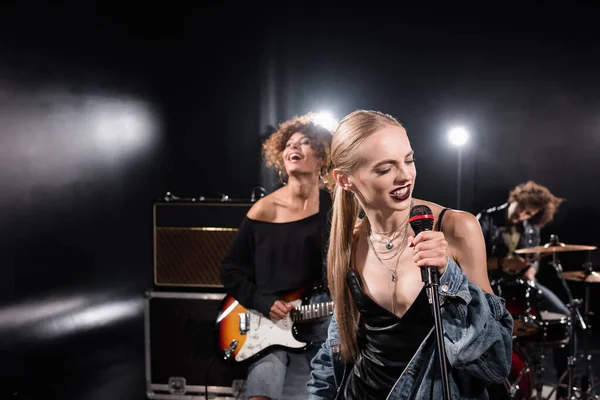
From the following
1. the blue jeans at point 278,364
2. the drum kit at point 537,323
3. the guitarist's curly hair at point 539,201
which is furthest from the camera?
the guitarist's curly hair at point 539,201

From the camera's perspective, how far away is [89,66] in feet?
13.7

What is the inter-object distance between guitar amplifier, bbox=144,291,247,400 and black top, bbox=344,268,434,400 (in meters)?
2.64

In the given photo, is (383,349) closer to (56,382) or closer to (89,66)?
(56,382)

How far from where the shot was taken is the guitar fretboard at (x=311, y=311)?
330cm

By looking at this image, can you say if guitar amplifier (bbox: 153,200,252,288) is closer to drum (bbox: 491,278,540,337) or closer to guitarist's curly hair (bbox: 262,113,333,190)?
guitarist's curly hair (bbox: 262,113,333,190)

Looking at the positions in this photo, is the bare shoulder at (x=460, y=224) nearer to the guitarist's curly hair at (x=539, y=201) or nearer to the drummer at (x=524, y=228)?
the drummer at (x=524, y=228)

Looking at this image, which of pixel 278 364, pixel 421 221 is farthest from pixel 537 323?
pixel 421 221

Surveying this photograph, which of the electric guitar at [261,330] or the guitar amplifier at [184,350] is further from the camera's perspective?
the guitar amplifier at [184,350]

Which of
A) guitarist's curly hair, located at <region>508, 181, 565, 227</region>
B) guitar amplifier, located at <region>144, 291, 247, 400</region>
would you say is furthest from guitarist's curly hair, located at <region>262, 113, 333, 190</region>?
guitarist's curly hair, located at <region>508, 181, 565, 227</region>

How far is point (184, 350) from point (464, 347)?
3307 millimetres

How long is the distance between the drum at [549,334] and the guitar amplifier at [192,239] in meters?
2.17

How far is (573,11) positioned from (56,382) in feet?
17.4

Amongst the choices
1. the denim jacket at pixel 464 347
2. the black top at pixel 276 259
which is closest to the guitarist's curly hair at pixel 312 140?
the black top at pixel 276 259

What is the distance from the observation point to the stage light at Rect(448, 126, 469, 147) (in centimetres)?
583
